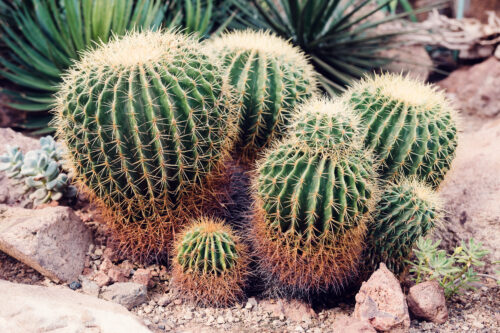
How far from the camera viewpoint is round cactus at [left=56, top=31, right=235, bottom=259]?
2654mm

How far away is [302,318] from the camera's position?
113 inches

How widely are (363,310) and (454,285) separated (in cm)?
73

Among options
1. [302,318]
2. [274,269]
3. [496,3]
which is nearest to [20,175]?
[274,269]

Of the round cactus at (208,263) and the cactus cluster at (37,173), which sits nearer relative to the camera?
the round cactus at (208,263)

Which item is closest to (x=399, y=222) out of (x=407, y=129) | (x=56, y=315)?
(x=407, y=129)

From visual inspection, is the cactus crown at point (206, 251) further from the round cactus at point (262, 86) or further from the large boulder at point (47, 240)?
the round cactus at point (262, 86)

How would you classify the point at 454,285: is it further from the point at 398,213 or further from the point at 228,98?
the point at 228,98

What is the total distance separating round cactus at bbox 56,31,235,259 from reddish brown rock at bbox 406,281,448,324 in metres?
1.22

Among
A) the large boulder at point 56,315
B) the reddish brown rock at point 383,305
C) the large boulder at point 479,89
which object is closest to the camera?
the large boulder at point 56,315

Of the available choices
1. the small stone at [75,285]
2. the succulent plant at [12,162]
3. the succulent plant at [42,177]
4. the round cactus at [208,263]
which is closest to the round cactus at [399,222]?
the round cactus at [208,263]

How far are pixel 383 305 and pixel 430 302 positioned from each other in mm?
324

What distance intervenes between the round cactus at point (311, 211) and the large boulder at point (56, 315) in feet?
2.62

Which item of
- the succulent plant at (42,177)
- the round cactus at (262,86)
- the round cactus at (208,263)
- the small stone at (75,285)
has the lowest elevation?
the small stone at (75,285)

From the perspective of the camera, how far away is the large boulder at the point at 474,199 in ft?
11.1
